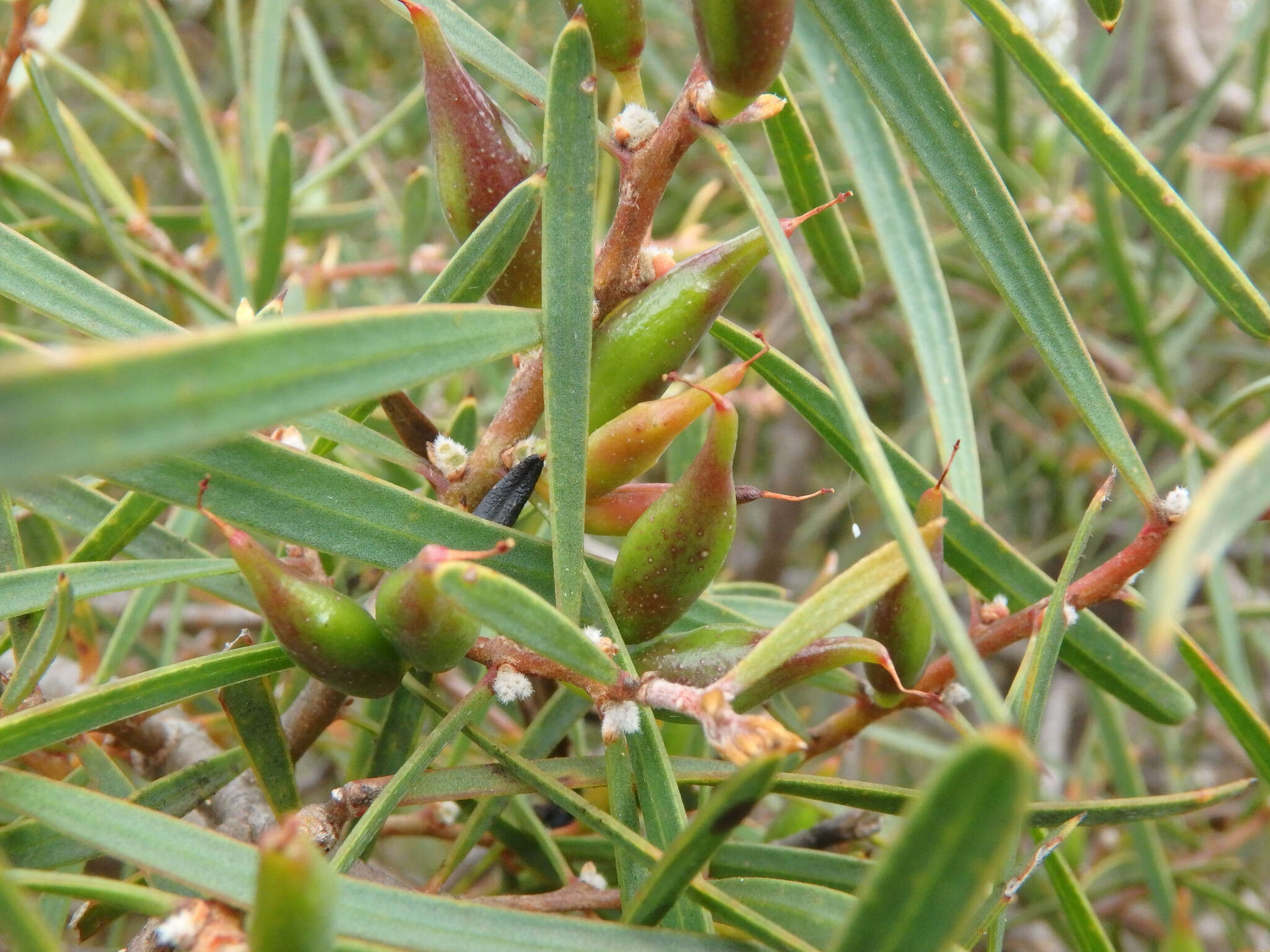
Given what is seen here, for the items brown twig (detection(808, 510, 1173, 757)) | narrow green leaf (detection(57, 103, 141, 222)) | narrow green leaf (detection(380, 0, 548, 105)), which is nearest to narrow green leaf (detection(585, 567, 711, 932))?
brown twig (detection(808, 510, 1173, 757))

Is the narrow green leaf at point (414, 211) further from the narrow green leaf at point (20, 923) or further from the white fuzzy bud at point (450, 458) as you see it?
the narrow green leaf at point (20, 923)

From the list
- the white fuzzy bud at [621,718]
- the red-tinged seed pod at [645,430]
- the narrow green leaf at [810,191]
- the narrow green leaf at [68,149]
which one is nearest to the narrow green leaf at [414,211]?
the narrow green leaf at [68,149]

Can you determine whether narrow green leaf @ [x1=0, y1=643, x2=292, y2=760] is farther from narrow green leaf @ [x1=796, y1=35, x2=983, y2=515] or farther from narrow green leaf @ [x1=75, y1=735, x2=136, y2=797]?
narrow green leaf @ [x1=796, y1=35, x2=983, y2=515]

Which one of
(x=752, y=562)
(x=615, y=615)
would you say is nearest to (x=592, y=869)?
(x=615, y=615)

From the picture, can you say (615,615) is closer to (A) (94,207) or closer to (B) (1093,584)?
(B) (1093,584)

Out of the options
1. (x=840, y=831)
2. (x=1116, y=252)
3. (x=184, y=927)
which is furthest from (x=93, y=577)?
(x=1116, y=252)
